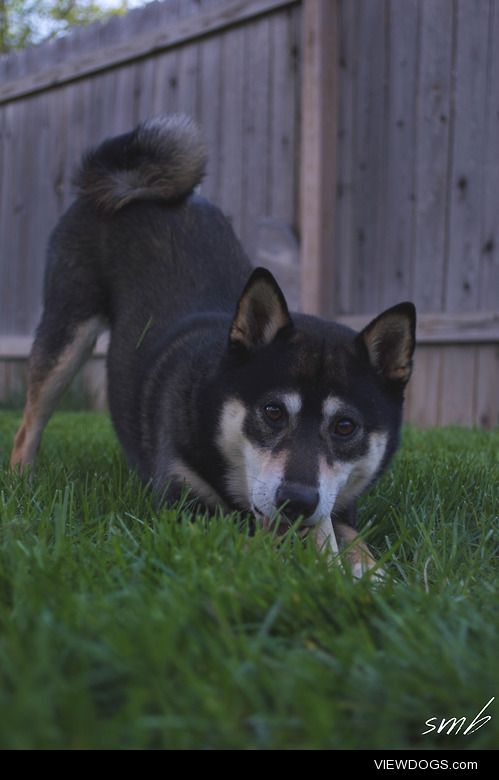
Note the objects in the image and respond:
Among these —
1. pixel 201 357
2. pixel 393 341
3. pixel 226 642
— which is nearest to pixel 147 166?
pixel 201 357

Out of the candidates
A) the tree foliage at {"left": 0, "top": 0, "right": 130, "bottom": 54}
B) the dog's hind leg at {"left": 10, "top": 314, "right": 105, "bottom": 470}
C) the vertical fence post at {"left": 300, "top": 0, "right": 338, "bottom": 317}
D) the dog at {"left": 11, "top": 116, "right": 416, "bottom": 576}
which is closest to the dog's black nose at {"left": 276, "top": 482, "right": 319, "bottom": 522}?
the dog at {"left": 11, "top": 116, "right": 416, "bottom": 576}

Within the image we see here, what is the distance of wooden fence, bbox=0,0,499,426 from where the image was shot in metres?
5.27

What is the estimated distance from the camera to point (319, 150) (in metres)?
5.78

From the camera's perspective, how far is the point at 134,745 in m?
0.98

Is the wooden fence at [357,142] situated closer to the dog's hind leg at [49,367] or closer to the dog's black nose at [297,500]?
the dog's hind leg at [49,367]

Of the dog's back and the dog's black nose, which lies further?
the dog's back

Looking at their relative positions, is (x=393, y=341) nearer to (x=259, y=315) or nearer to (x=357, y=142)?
(x=259, y=315)

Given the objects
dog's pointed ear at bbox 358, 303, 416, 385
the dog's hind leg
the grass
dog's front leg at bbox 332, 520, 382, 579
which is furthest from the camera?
the dog's hind leg

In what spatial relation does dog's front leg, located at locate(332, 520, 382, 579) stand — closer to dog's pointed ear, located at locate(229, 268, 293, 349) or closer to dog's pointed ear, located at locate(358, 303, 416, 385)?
dog's pointed ear, located at locate(358, 303, 416, 385)

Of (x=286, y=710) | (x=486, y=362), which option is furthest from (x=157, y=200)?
(x=286, y=710)

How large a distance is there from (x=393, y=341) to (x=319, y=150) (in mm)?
3427

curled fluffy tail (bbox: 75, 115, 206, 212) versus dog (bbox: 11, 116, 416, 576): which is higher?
curled fluffy tail (bbox: 75, 115, 206, 212)

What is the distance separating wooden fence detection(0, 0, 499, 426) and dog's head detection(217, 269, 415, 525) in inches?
107

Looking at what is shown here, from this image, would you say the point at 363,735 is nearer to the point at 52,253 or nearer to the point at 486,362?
the point at 52,253
